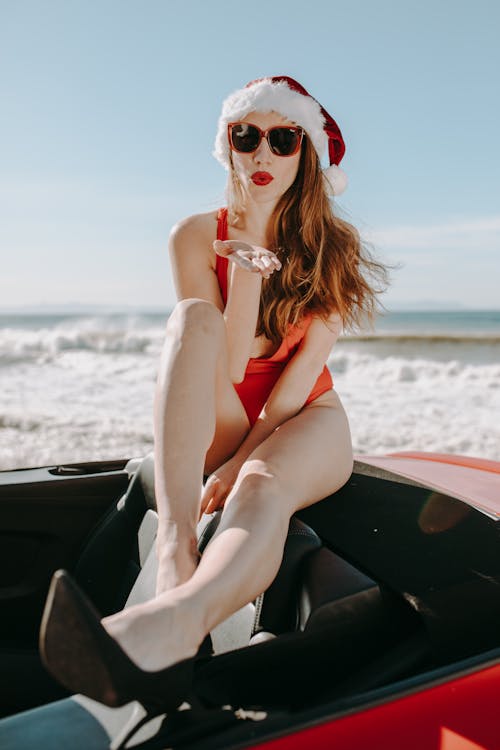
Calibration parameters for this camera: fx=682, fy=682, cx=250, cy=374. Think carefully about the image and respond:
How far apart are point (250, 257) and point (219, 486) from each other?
69cm

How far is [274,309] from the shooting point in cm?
222

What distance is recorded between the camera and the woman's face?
2156 mm

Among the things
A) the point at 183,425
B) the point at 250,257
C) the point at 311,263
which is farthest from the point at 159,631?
the point at 311,263

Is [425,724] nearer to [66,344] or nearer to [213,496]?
[213,496]

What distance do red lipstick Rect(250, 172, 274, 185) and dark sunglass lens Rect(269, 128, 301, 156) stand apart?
0.07 m

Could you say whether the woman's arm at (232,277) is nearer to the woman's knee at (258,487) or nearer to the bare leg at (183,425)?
the bare leg at (183,425)

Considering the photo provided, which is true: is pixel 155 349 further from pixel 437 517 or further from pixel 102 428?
pixel 437 517

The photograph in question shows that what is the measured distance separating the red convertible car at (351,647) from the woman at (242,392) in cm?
9

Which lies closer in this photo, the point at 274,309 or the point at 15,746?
the point at 15,746

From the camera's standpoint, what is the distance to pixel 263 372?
86.5 inches

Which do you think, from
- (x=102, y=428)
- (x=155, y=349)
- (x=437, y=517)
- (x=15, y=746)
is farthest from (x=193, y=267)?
(x=155, y=349)

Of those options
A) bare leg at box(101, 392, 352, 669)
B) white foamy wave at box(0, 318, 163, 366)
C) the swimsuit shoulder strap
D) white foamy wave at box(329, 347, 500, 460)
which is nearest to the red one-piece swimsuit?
the swimsuit shoulder strap

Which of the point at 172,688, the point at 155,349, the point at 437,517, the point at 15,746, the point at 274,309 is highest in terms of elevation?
the point at 274,309

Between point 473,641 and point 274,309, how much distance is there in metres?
1.22
